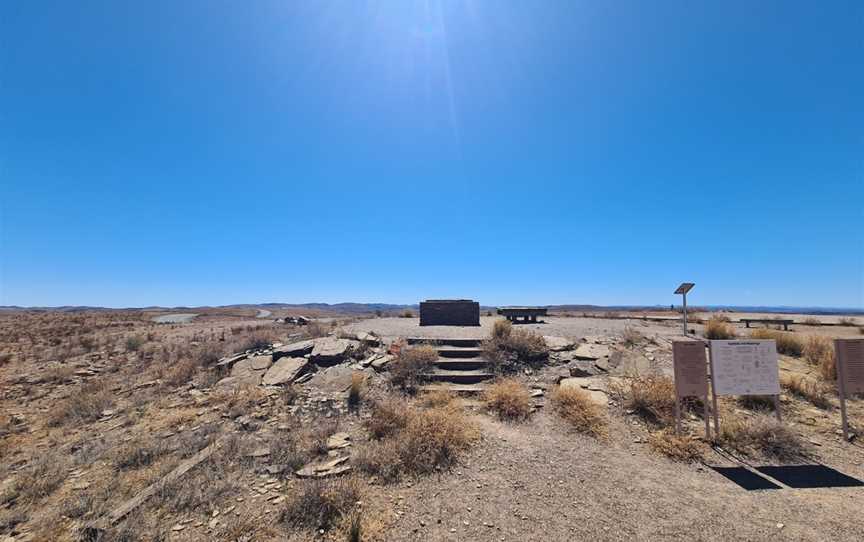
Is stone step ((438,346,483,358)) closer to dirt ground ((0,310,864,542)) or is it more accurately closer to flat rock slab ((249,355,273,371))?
dirt ground ((0,310,864,542))

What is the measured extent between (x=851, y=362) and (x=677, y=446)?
3.62 meters

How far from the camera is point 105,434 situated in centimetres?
607

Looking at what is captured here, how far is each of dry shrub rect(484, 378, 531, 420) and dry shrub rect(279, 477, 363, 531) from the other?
129 inches

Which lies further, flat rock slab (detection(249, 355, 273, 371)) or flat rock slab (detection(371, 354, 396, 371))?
flat rock slab (detection(249, 355, 273, 371))

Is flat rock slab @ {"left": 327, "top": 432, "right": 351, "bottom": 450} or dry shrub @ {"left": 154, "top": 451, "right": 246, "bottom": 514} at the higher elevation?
flat rock slab @ {"left": 327, "top": 432, "right": 351, "bottom": 450}

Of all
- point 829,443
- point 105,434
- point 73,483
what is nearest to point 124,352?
point 105,434

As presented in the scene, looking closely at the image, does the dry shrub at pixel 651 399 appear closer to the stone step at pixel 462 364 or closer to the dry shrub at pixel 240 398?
the stone step at pixel 462 364

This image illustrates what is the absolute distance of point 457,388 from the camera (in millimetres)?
7406

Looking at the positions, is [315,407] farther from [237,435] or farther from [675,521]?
[675,521]

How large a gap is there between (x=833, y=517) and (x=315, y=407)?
7514mm

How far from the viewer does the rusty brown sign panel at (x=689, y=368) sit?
18.3ft

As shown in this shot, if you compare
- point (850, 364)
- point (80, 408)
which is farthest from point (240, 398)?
point (850, 364)

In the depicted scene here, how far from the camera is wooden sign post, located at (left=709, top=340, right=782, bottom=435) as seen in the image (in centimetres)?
555

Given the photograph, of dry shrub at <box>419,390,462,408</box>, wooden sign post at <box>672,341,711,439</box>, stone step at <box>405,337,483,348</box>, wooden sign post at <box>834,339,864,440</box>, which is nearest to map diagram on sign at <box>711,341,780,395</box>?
wooden sign post at <box>672,341,711,439</box>
